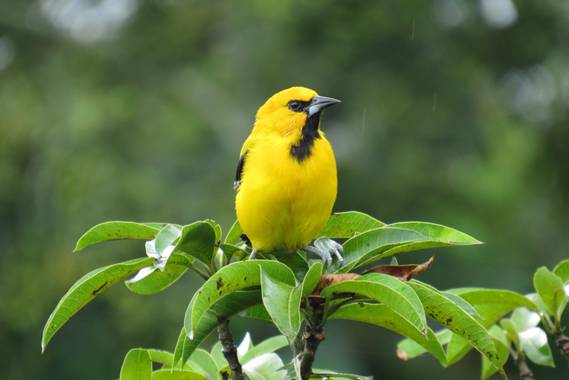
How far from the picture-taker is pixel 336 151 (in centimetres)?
1140

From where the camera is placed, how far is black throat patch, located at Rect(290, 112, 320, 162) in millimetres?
3820

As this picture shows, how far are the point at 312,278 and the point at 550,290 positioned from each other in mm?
943

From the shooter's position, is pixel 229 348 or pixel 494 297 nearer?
pixel 229 348

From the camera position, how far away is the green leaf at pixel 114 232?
2658 millimetres

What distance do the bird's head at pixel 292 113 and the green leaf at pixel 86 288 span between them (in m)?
1.54

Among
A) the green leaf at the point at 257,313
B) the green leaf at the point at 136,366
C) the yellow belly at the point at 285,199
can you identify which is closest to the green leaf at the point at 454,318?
the green leaf at the point at 257,313

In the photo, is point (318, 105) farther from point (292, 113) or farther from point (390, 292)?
point (390, 292)

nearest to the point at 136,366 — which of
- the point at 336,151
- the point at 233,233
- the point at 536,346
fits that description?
the point at 233,233

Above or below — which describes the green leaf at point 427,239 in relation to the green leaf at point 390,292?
above

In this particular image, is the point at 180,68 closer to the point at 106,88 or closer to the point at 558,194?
→ the point at 106,88

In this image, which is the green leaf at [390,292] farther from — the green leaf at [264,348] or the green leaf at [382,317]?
the green leaf at [264,348]

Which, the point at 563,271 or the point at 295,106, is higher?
the point at 295,106

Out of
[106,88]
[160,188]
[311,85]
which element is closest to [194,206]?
[160,188]

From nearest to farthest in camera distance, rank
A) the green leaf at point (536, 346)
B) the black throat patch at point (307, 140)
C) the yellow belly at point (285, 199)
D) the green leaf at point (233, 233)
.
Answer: the green leaf at point (536, 346) < the green leaf at point (233, 233) < the yellow belly at point (285, 199) < the black throat patch at point (307, 140)
